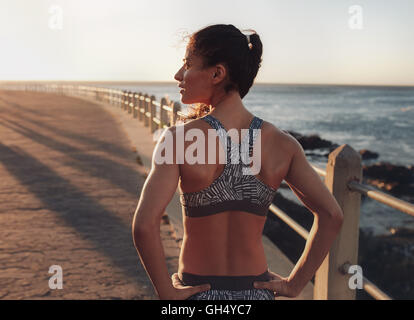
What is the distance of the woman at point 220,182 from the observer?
1427 mm

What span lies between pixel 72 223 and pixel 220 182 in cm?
447

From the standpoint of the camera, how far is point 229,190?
1466 mm

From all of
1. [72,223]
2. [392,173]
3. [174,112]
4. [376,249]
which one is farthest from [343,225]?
[392,173]

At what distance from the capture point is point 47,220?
5.70m

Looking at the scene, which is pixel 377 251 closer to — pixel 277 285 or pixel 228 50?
pixel 277 285

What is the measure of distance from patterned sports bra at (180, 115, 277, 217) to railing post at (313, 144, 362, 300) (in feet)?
5.36

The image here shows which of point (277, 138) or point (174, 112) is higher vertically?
point (277, 138)

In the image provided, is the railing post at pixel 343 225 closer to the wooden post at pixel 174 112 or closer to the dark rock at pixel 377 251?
the dark rock at pixel 377 251

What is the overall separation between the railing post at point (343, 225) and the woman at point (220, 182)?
57.4 inches

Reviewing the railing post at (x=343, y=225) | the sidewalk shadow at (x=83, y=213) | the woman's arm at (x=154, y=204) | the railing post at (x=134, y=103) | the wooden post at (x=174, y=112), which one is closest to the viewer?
the woman's arm at (x=154, y=204)

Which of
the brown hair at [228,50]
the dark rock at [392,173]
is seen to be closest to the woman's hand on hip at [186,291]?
the brown hair at [228,50]

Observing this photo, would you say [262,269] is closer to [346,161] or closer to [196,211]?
[196,211]

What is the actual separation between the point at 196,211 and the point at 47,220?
4.65 metres

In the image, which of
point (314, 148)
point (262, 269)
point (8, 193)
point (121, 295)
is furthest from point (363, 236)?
point (314, 148)
